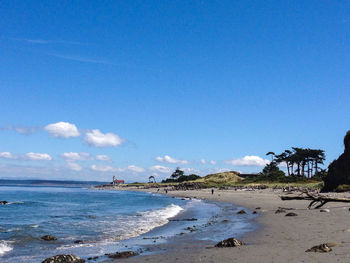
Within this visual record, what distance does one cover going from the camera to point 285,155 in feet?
452

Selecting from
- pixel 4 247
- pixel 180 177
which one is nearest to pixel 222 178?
pixel 180 177

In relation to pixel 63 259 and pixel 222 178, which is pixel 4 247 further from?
pixel 222 178

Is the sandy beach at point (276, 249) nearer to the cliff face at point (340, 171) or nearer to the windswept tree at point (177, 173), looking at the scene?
the cliff face at point (340, 171)

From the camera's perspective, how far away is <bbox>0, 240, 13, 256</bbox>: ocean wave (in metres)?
A: 16.7

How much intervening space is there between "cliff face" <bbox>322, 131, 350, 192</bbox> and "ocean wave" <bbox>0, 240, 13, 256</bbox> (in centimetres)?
5201

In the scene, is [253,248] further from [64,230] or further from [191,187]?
[191,187]

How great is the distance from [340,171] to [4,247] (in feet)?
175

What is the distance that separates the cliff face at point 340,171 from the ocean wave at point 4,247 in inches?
2048

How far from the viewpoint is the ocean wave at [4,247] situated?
54.9 ft

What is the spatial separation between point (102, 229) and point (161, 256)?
13.3 metres

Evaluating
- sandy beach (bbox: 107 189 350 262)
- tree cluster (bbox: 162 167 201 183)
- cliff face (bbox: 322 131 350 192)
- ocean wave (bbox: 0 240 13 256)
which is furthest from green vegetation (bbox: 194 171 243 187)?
ocean wave (bbox: 0 240 13 256)

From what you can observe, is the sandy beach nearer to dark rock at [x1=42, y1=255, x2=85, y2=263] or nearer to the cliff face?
dark rock at [x1=42, y1=255, x2=85, y2=263]

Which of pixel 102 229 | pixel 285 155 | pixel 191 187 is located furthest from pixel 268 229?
pixel 285 155

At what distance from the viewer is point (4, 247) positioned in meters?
17.9
